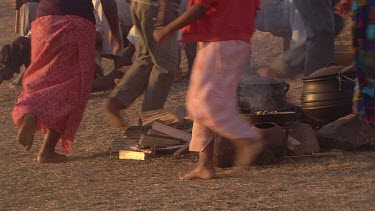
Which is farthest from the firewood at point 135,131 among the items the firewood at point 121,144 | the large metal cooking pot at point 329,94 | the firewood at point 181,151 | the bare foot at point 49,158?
the large metal cooking pot at point 329,94

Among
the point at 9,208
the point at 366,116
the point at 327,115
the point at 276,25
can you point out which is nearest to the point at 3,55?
the point at 276,25

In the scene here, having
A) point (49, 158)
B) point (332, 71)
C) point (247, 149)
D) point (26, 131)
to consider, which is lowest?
point (49, 158)

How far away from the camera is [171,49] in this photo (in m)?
7.01

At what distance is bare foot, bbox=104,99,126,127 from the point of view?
6.20 metres

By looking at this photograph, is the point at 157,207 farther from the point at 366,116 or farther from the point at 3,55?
the point at 3,55

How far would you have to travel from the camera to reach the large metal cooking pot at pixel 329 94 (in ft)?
22.9

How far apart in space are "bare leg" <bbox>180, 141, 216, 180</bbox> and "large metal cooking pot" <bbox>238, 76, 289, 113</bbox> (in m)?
1.15

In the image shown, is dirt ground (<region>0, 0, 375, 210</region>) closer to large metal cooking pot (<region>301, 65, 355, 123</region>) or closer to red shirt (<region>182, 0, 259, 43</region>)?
large metal cooking pot (<region>301, 65, 355, 123</region>)

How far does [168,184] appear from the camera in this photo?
18.6ft

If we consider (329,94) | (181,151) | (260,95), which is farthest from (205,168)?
(329,94)

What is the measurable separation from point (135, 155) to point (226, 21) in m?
1.61

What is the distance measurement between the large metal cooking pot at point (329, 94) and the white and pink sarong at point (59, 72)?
1677 mm

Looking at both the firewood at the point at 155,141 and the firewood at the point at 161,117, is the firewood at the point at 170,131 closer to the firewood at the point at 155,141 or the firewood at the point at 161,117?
the firewood at the point at 155,141

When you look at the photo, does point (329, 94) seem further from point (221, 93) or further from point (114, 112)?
point (221, 93)
